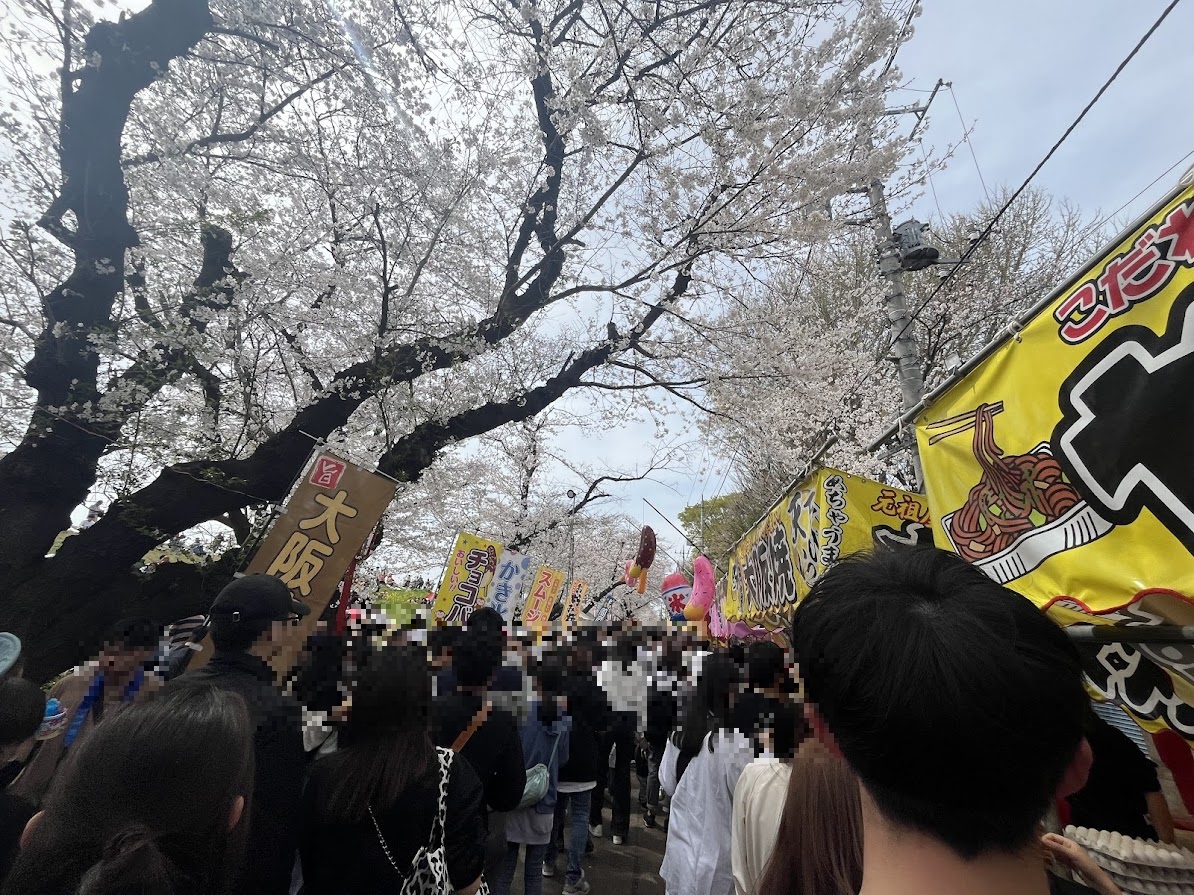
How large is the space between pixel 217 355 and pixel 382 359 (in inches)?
79.7

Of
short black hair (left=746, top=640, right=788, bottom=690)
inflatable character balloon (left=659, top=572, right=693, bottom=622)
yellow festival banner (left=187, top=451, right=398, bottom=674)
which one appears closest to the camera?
short black hair (left=746, top=640, right=788, bottom=690)

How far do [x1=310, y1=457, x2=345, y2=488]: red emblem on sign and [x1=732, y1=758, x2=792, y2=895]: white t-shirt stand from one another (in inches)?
170

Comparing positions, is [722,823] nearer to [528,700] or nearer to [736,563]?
[528,700]

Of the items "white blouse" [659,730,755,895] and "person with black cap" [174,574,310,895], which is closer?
"person with black cap" [174,574,310,895]

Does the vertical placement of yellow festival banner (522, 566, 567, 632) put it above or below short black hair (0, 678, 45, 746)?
above

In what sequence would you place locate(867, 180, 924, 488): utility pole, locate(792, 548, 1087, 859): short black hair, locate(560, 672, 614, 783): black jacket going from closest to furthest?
locate(792, 548, 1087, 859): short black hair → locate(560, 672, 614, 783): black jacket → locate(867, 180, 924, 488): utility pole

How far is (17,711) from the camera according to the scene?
219 centimetres

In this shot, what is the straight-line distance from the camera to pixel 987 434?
2.58m

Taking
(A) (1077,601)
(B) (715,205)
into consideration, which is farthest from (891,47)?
(A) (1077,601)

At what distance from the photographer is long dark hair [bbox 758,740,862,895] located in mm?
1571

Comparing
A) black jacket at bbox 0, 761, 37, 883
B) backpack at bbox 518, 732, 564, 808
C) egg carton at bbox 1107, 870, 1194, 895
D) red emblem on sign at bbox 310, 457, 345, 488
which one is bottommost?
black jacket at bbox 0, 761, 37, 883

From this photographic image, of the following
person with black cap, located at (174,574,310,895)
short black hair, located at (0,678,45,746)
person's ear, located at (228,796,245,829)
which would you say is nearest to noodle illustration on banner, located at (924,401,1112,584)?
person's ear, located at (228,796,245,829)

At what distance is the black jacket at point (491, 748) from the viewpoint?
10.6 feet

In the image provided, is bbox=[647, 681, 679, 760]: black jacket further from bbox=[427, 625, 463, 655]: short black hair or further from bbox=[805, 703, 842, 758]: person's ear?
bbox=[805, 703, 842, 758]: person's ear
